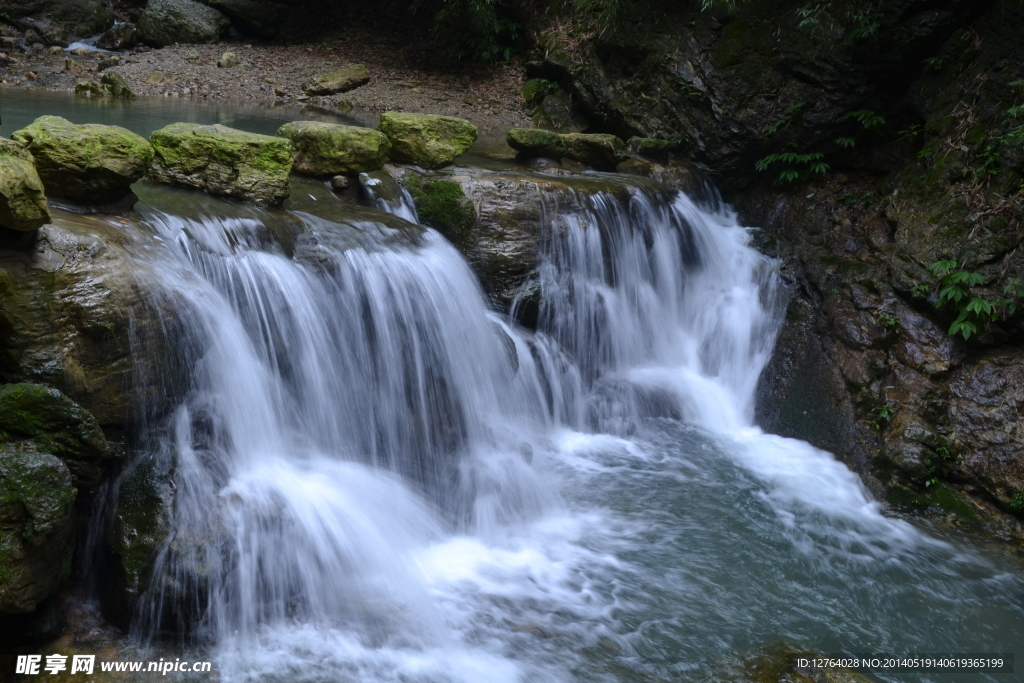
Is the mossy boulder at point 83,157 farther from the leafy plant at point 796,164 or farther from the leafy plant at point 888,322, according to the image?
the leafy plant at point 796,164

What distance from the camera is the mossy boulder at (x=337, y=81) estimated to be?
41.6ft

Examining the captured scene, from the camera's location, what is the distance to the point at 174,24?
47.4 feet

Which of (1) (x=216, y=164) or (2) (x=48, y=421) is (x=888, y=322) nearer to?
(1) (x=216, y=164)

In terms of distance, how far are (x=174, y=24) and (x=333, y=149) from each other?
1077 cm

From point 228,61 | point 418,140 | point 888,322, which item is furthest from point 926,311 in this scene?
point 228,61

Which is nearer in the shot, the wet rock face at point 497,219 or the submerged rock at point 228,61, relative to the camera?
the wet rock face at point 497,219

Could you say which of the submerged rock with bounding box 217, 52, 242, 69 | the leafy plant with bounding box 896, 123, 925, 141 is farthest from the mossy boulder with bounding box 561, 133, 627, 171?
the submerged rock with bounding box 217, 52, 242, 69

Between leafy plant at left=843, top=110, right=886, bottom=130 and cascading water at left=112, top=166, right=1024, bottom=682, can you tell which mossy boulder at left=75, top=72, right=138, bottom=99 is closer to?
cascading water at left=112, top=166, right=1024, bottom=682

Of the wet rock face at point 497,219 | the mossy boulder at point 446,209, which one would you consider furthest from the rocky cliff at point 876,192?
the mossy boulder at point 446,209

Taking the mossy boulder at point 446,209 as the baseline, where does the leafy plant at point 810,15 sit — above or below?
above

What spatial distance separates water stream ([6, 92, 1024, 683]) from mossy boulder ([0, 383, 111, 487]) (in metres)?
0.43

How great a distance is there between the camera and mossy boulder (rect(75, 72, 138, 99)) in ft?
35.4

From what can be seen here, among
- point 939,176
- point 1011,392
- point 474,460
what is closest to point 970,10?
point 939,176

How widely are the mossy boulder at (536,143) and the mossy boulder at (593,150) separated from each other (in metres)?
0.33
